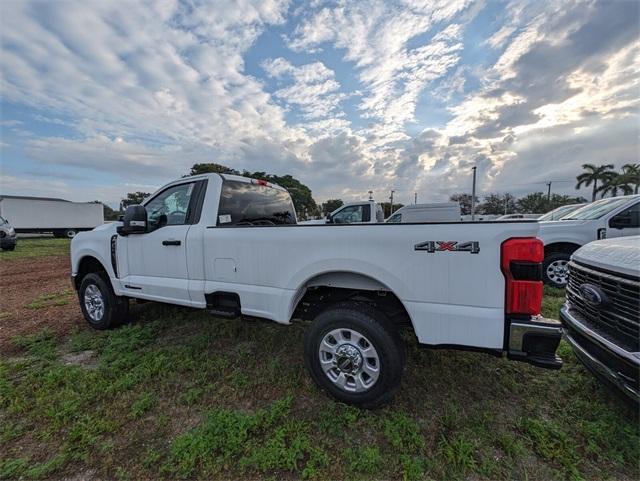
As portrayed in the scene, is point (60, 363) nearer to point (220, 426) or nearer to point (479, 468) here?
point (220, 426)

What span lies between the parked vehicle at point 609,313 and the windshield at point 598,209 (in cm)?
393

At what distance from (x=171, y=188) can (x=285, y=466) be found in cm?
321

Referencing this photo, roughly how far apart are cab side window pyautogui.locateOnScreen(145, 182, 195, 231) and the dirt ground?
233cm

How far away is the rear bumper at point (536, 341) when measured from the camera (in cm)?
204

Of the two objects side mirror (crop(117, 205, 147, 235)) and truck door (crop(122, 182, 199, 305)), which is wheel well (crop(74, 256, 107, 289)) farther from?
side mirror (crop(117, 205, 147, 235))

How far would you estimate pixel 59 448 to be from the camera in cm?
221

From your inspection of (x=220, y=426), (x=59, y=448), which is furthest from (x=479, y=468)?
(x=59, y=448)

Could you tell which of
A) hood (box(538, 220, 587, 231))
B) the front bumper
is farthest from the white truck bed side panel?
the front bumper

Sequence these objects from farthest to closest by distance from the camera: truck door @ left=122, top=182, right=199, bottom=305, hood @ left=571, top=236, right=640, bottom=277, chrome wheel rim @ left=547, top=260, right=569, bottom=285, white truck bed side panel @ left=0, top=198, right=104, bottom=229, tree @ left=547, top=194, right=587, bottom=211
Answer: tree @ left=547, top=194, right=587, bottom=211, white truck bed side panel @ left=0, top=198, right=104, bottom=229, chrome wheel rim @ left=547, top=260, right=569, bottom=285, truck door @ left=122, top=182, right=199, bottom=305, hood @ left=571, top=236, right=640, bottom=277

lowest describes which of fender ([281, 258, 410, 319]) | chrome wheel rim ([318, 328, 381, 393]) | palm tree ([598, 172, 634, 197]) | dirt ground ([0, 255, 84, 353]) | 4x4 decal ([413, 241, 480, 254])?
dirt ground ([0, 255, 84, 353])

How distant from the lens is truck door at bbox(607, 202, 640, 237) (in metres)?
5.50

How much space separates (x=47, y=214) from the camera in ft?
84.5

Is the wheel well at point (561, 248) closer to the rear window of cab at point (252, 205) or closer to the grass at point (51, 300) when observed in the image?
the rear window of cab at point (252, 205)

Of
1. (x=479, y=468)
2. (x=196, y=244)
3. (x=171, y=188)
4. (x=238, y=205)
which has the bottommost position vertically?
(x=479, y=468)
